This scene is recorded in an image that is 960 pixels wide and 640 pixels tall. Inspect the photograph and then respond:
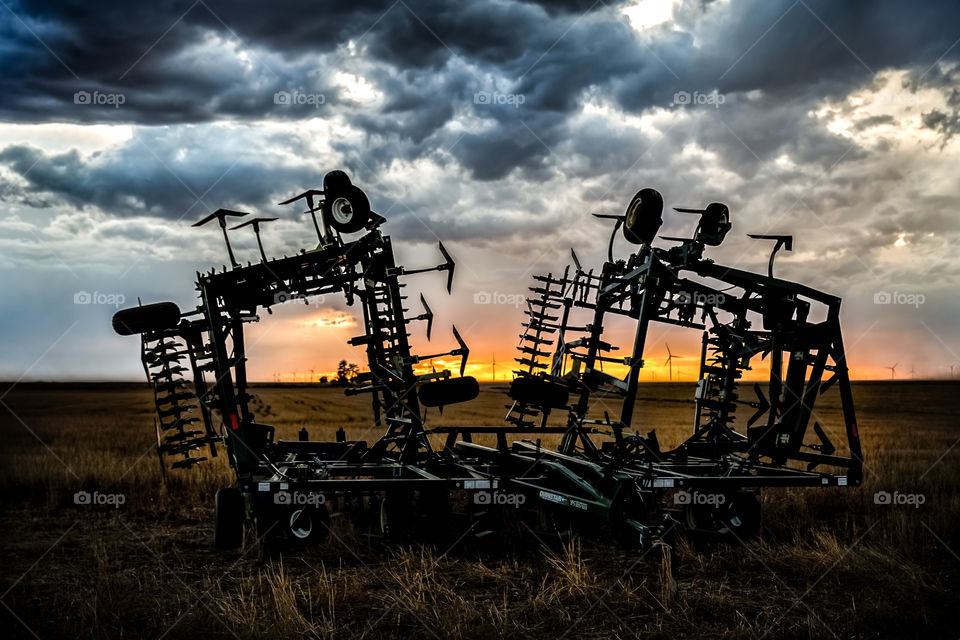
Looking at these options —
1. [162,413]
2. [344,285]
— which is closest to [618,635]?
[344,285]

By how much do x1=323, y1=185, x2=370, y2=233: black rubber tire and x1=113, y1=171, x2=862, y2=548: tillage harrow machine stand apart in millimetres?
25

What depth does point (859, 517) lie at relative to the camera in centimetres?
1406

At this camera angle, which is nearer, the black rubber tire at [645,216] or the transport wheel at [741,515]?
the transport wheel at [741,515]

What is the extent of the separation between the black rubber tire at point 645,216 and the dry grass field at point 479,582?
16.8 ft

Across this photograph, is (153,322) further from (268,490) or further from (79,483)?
(79,483)

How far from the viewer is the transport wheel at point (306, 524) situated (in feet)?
36.7

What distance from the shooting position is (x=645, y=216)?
43.5 feet

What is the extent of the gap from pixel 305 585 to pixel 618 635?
12.9ft
